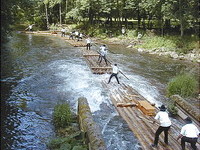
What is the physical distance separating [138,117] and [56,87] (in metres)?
7.82

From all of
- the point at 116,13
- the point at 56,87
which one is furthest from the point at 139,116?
the point at 116,13

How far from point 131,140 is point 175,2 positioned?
91.6 ft

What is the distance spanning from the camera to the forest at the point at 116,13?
19.3 m

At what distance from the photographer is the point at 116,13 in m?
48.8

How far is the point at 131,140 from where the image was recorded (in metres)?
11.2

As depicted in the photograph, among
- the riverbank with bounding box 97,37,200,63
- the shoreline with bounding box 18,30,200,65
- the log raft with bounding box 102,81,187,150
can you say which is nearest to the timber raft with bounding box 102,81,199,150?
the log raft with bounding box 102,81,187,150

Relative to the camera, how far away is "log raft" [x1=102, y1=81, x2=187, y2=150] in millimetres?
10586

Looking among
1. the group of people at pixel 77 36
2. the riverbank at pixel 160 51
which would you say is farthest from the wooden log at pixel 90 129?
the group of people at pixel 77 36

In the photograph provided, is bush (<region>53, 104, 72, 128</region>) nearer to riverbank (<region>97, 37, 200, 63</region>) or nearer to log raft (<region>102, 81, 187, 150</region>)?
log raft (<region>102, 81, 187, 150</region>)

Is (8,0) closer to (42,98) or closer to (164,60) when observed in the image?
(42,98)

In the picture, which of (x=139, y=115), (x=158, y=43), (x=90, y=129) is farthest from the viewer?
(x=158, y=43)

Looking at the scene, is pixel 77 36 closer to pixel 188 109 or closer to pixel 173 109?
pixel 173 109

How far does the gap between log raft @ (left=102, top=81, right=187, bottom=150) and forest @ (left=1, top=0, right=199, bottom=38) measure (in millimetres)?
9468

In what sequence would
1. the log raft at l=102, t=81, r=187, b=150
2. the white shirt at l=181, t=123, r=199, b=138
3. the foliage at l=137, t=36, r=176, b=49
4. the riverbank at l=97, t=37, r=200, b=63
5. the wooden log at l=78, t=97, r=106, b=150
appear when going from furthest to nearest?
the foliage at l=137, t=36, r=176, b=49, the riverbank at l=97, t=37, r=200, b=63, the log raft at l=102, t=81, r=187, b=150, the white shirt at l=181, t=123, r=199, b=138, the wooden log at l=78, t=97, r=106, b=150
